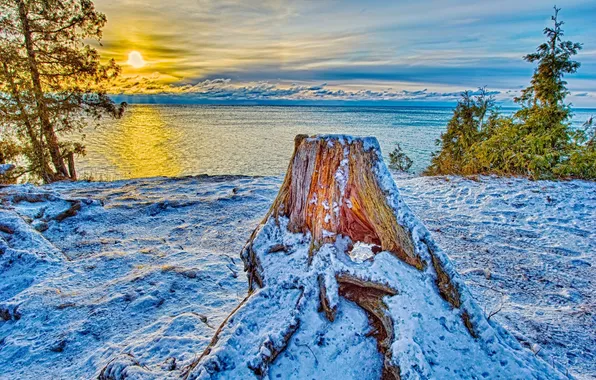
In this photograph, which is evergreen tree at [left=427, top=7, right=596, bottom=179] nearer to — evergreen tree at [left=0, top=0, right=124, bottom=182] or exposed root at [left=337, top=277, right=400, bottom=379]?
exposed root at [left=337, top=277, right=400, bottom=379]

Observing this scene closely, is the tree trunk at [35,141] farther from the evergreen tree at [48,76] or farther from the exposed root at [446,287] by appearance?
the exposed root at [446,287]

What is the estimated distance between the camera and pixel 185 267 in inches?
A: 190

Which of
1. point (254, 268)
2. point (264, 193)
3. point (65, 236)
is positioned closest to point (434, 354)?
point (254, 268)

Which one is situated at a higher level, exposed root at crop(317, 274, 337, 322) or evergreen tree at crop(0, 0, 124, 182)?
evergreen tree at crop(0, 0, 124, 182)

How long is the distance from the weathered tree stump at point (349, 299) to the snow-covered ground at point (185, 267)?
0.87 metres

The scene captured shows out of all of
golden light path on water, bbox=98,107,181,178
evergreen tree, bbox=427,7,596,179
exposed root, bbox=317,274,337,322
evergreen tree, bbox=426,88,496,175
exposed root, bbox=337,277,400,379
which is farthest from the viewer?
golden light path on water, bbox=98,107,181,178

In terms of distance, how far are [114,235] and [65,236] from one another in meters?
0.87

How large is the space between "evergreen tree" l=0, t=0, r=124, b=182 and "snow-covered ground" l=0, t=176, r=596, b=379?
14.1 ft

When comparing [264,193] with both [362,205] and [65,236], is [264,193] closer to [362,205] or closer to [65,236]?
[65,236]

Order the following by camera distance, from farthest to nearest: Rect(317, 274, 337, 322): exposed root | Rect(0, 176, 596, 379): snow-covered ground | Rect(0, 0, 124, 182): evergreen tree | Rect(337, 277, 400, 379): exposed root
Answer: Rect(0, 0, 124, 182): evergreen tree < Rect(0, 176, 596, 379): snow-covered ground < Rect(317, 274, 337, 322): exposed root < Rect(337, 277, 400, 379): exposed root

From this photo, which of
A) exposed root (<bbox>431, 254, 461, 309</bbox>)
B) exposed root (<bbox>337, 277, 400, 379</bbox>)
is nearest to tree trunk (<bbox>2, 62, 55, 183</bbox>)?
exposed root (<bbox>337, 277, 400, 379</bbox>)

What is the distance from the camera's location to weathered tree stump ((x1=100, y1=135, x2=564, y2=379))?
2094mm

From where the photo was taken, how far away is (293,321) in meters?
2.28

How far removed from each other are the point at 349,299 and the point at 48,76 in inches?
560
